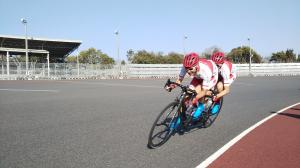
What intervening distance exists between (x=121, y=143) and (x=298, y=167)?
3045mm

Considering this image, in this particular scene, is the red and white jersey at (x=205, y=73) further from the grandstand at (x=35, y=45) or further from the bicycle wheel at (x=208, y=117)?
the grandstand at (x=35, y=45)

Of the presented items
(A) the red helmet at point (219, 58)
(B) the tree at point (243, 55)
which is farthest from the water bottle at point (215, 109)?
(B) the tree at point (243, 55)

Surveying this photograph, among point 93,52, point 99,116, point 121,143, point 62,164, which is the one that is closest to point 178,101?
point 121,143

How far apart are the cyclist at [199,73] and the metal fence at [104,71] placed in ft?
104

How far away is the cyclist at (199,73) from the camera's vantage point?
6582 millimetres

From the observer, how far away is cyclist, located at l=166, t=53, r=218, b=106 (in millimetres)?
6582

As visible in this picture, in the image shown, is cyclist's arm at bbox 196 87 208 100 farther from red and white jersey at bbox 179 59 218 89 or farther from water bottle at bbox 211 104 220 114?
water bottle at bbox 211 104 220 114

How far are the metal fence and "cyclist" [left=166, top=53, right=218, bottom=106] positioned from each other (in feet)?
104

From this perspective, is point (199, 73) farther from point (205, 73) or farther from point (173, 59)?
point (173, 59)

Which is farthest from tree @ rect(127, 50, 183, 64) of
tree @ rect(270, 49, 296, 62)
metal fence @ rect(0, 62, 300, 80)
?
metal fence @ rect(0, 62, 300, 80)

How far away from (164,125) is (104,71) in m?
37.6

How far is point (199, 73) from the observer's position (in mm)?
7090

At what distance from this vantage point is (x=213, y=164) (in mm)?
5004

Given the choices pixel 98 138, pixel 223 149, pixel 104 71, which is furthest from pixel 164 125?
pixel 104 71
